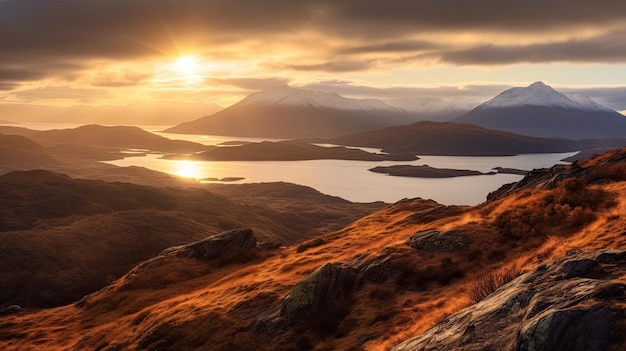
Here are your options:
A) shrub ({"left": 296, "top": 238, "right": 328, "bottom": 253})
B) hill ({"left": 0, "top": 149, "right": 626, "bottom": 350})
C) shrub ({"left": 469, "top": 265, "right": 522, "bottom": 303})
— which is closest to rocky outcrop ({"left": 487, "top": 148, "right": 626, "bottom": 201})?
hill ({"left": 0, "top": 149, "right": 626, "bottom": 350})

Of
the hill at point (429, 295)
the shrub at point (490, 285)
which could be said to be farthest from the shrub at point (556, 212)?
the shrub at point (490, 285)

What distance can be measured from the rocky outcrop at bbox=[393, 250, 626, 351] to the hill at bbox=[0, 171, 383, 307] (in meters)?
80.6

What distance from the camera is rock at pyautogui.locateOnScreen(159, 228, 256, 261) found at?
5881 centimetres

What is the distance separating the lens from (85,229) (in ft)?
370

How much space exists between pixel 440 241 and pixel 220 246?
33.2 metres

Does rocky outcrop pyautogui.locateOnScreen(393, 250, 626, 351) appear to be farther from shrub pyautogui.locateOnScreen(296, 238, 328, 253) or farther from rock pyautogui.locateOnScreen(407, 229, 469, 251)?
shrub pyautogui.locateOnScreen(296, 238, 328, 253)

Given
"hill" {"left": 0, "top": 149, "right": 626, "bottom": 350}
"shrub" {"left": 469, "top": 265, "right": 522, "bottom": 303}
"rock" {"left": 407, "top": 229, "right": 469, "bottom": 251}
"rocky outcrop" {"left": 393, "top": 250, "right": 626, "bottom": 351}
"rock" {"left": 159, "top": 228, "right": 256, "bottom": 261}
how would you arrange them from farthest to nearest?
"rock" {"left": 159, "top": 228, "right": 256, "bottom": 261}
"rock" {"left": 407, "top": 229, "right": 469, "bottom": 251}
"shrub" {"left": 469, "top": 265, "right": 522, "bottom": 303}
"hill" {"left": 0, "top": 149, "right": 626, "bottom": 350}
"rocky outcrop" {"left": 393, "top": 250, "right": 626, "bottom": 351}

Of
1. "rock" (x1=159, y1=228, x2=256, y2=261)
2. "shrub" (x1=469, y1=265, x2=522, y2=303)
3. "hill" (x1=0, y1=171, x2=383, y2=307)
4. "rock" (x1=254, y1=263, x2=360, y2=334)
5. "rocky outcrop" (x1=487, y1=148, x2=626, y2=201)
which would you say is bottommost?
"hill" (x1=0, y1=171, x2=383, y2=307)

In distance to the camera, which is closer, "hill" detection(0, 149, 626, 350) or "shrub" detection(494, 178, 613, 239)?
"hill" detection(0, 149, 626, 350)

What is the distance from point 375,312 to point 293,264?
15.8 metres

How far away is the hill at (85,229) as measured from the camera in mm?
87562

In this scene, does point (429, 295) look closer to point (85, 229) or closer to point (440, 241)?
point (440, 241)

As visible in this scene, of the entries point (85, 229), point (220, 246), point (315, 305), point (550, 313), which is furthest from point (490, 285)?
point (85, 229)

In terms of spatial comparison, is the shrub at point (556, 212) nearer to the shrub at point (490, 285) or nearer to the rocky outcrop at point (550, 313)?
the shrub at point (490, 285)
